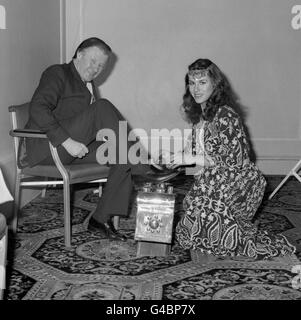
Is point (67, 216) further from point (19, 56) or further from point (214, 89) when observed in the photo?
point (19, 56)

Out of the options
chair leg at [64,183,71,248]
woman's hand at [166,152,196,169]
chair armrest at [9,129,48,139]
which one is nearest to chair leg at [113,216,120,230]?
chair leg at [64,183,71,248]

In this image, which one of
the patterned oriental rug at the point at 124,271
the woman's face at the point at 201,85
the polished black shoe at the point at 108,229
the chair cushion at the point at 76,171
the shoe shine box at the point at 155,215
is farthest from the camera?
the polished black shoe at the point at 108,229

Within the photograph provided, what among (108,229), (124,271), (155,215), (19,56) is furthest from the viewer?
(19,56)

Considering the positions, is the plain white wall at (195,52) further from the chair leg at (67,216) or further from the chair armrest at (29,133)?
the chair leg at (67,216)

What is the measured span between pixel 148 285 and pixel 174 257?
439mm

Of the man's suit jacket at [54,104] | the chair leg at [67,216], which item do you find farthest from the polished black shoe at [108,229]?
the man's suit jacket at [54,104]

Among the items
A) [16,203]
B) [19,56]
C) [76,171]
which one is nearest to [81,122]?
[76,171]

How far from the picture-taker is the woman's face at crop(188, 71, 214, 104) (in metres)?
2.96

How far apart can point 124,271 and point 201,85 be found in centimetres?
110

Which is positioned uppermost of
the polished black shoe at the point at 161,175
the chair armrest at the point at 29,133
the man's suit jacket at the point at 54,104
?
the man's suit jacket at the point at 54,104

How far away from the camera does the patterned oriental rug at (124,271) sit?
7.88 ft

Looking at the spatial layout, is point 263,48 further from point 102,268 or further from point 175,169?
point 102,268

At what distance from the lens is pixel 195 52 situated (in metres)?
5.24

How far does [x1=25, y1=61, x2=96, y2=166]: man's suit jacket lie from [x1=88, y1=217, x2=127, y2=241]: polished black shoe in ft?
1.75
